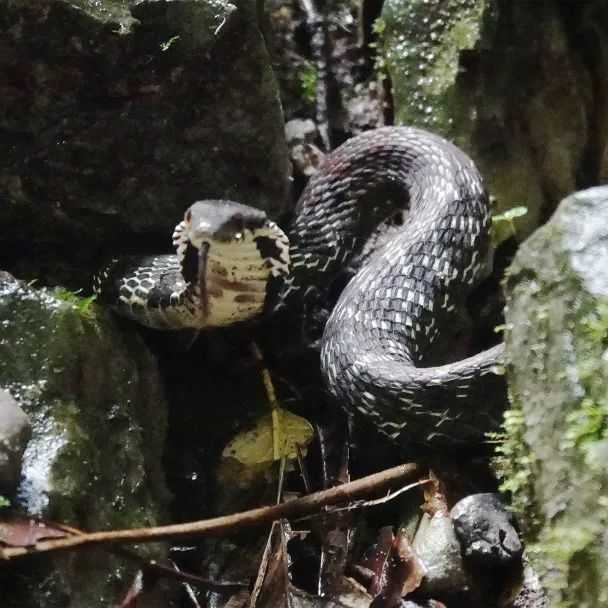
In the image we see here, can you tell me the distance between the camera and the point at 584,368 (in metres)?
2.24

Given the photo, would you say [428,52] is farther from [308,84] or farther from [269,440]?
[269,440]

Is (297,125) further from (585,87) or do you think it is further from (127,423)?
(127,423)

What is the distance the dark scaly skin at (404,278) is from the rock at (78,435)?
1.03 metres

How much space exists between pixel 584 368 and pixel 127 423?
204cm

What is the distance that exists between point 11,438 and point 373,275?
7.27ft

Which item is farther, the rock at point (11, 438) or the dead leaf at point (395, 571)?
the dead leaf at point (395, 571)

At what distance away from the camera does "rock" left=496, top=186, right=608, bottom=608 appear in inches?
83.9

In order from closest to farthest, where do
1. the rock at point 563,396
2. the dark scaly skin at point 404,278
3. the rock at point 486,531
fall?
the rock at point 563,396, the rock at point 486,531, the dark scaly skin at point 404,278

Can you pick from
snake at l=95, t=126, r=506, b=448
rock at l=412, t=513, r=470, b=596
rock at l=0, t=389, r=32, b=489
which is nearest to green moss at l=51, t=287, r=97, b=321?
snake at l=95, t=126, r=506, b=448

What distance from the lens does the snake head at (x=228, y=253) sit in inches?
135

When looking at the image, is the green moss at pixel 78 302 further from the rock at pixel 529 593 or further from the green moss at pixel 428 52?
the green moss at pixel 428 52

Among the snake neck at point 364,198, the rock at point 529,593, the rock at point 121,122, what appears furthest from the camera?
the snake neck at point 364,198

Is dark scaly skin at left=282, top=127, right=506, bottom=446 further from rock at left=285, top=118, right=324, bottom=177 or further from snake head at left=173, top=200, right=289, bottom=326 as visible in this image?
snake head at left=173, top=200, right=289, bottom=326

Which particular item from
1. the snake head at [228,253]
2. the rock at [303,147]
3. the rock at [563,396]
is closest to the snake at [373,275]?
the snake head at [228,253]
